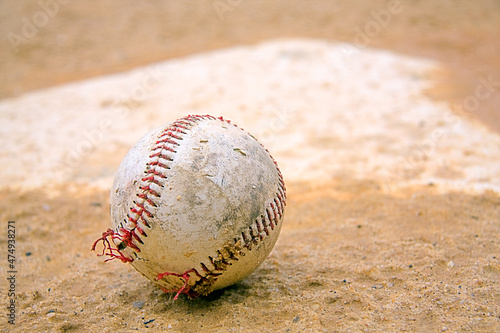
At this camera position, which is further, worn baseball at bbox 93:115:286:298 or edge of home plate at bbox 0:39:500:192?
edge of home plate at bbox 0:39:500:192

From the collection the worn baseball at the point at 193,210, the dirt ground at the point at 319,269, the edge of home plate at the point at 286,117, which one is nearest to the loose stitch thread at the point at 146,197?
the worn baseball at the point at 193,210

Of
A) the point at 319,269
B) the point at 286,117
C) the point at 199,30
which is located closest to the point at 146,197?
the point at 319,269

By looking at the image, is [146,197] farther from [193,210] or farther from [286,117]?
[286,117]

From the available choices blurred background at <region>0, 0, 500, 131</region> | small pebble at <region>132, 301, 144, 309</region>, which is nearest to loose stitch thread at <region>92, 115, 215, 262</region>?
small pebble at <region>132, 301, 144, 309</region>

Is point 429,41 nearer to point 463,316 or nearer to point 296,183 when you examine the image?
point 296,183

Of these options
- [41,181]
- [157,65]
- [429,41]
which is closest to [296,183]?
[41,181]

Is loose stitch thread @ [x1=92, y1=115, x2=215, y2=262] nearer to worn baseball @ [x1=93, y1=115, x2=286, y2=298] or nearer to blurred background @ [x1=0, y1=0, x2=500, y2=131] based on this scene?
worn baseball @ [x1=93, y1=115, x2=286, y2=298]
